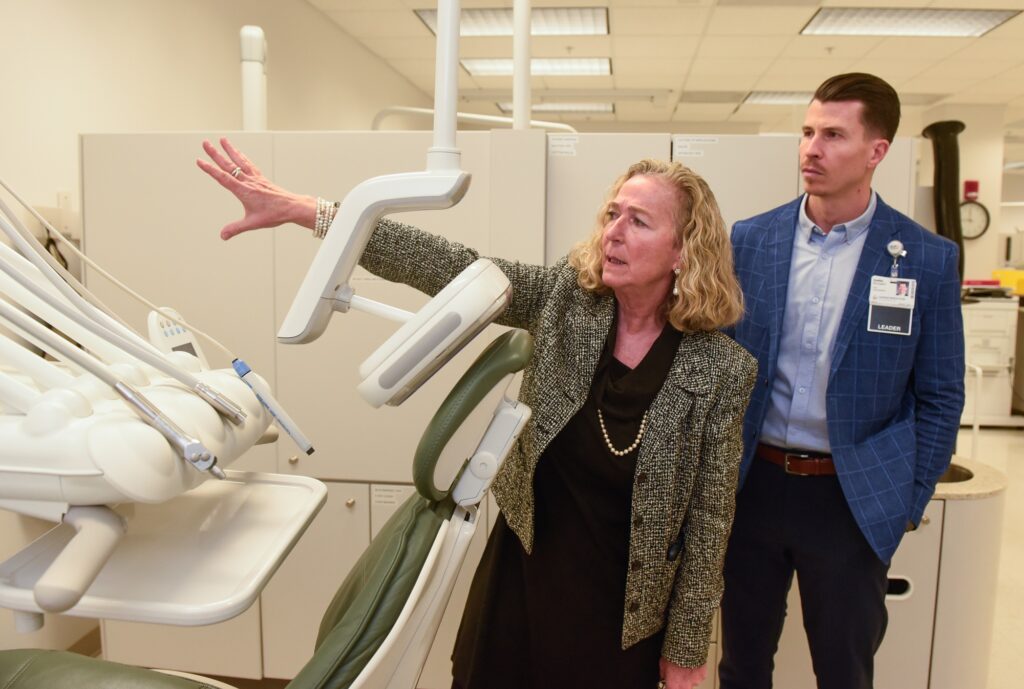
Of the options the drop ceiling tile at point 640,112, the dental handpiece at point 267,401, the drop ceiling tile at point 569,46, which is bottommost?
the dental handpiece at point 267,401

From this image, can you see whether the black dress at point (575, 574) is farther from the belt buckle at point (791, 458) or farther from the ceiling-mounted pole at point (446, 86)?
the ceiling-mounted pole at point (446, 86)

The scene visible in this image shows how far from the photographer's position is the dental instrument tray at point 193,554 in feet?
2.35

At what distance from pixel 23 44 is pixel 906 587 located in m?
3.19

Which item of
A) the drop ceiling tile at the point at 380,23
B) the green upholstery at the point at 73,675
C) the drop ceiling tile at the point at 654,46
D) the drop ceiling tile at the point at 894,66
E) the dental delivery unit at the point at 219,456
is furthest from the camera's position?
the drop ceiling tile at the point at 894,66

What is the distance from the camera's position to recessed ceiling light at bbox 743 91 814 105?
23.8 ft

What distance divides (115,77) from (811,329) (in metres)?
2.80

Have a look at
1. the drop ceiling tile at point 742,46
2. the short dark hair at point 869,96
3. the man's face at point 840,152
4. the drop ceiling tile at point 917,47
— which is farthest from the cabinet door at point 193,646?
the drop ceiling tile at point 917,47

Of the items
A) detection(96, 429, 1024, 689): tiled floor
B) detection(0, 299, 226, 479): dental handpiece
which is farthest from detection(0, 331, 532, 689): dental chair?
detection(96, 429, 1024, 689): tiled floor

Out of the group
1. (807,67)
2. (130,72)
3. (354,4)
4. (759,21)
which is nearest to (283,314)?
(130,72)

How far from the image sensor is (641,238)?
1.32 m

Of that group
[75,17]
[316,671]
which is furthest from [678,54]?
[316,671]

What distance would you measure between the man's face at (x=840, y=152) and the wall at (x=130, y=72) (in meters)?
2.36

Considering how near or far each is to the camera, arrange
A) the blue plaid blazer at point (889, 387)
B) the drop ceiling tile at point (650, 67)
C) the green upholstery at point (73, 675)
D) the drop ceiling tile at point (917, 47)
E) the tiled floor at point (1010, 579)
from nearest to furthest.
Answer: the green upholstery at point (73, 675)
the blue plaid blazer at point (889, 387)
the tiled floor at point (1010, 579)
the drop ceiling tile at point (917, 47)
the drop ceiling tile at point (650, 67)

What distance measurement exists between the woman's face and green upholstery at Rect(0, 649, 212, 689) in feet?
3.04
